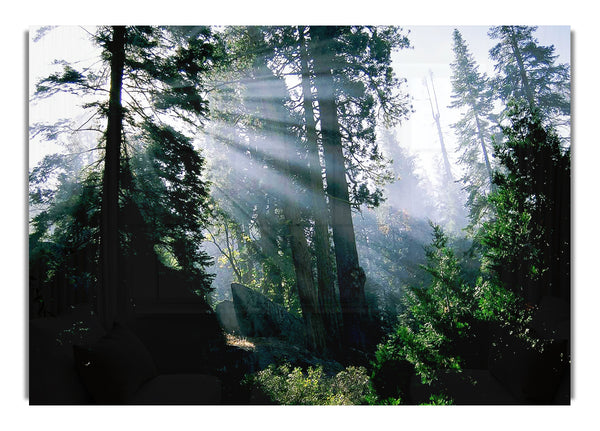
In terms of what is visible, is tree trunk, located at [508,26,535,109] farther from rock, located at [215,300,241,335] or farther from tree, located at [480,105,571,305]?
rock, located at [215,300,241,335]

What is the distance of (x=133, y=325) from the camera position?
10.3 feet

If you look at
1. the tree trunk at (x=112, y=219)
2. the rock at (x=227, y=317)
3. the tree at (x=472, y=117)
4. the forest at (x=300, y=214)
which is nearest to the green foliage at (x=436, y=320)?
the forest at (x=300, y=214)

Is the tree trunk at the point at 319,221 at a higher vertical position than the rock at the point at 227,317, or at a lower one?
higher

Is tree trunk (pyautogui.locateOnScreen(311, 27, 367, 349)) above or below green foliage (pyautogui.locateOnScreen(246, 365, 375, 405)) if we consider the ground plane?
above

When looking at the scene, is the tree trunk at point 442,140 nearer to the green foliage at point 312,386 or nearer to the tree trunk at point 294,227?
the tree trunk at point 294,227

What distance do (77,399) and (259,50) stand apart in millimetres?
2775

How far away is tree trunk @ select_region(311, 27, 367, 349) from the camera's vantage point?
317cm

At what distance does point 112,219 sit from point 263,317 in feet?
4.33

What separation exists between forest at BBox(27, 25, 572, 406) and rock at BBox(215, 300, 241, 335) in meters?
0.01

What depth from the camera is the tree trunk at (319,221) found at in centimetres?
318

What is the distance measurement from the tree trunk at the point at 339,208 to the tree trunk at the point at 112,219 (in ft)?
4.95

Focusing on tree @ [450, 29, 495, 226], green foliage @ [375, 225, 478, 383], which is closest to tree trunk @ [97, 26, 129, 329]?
green foliage @ [375, 225, 478, 383]
